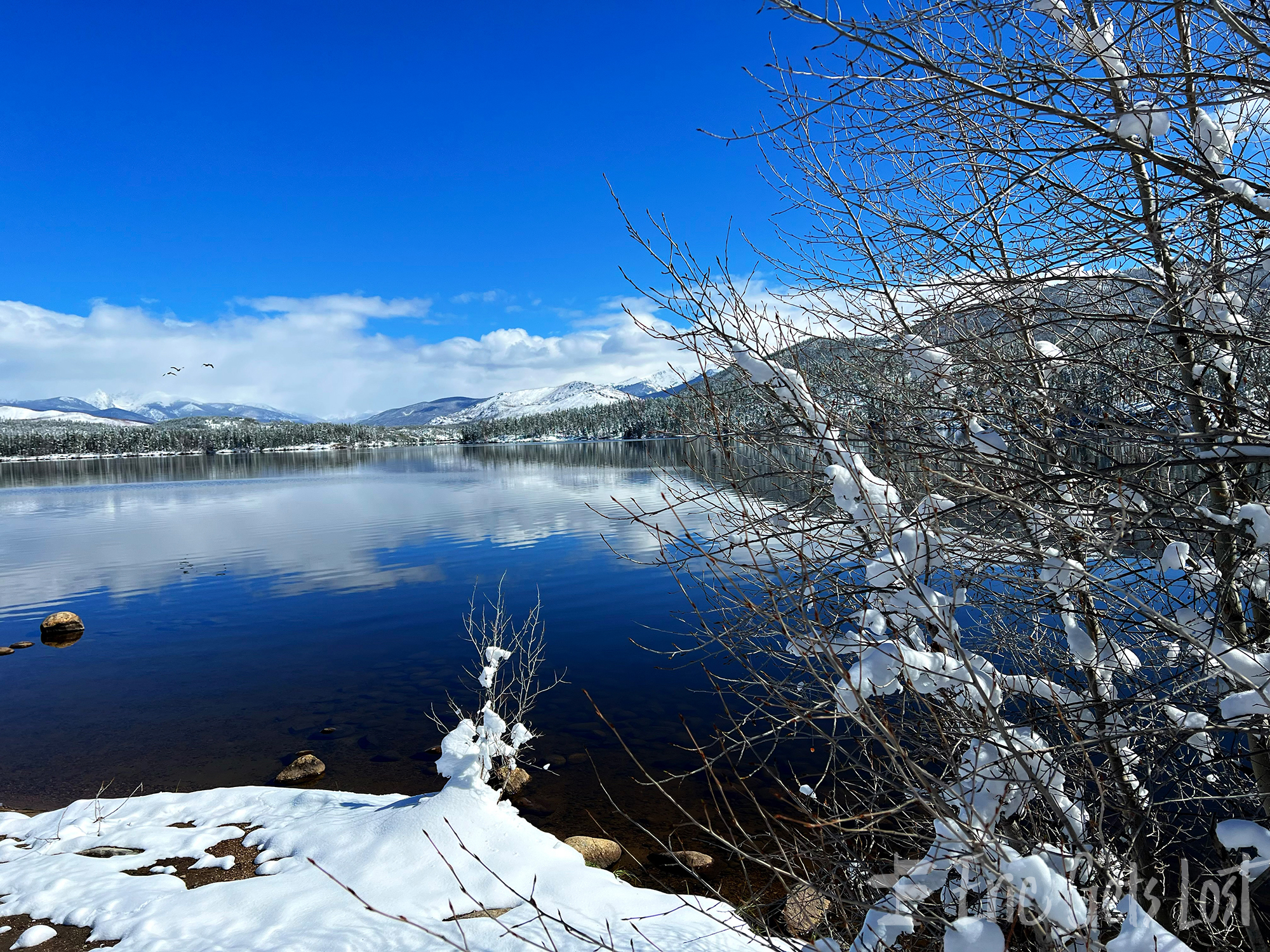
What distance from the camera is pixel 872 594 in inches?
148

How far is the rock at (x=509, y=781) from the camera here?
32.8 feet

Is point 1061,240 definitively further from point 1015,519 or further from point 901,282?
point 1015,519

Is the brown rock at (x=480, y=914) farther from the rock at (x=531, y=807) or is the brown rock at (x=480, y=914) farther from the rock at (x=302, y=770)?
the rock at (x=302, y=770)

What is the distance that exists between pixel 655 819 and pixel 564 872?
243cm

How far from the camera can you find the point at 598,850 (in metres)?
8.20

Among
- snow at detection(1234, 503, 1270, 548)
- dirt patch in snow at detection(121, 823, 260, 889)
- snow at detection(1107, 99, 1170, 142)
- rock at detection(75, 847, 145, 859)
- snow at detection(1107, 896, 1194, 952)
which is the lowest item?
dirt patch in snow at detection(121, 823, 260, 889)

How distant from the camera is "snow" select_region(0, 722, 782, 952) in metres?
5.82

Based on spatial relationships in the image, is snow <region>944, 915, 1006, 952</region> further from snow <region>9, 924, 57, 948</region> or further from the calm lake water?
snow <region>9, 924, 57, 948</region>

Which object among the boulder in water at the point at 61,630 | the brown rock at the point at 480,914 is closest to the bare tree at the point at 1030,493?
the brown rock at the point at 480,914

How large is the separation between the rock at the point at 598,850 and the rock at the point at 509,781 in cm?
189

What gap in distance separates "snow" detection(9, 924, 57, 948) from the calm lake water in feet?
14.6

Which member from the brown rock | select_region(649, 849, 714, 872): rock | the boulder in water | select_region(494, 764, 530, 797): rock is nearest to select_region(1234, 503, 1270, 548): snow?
the brown rock

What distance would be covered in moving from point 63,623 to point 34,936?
1574cm

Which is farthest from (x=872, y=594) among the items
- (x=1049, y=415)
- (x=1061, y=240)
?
(x=1061, y=240)
